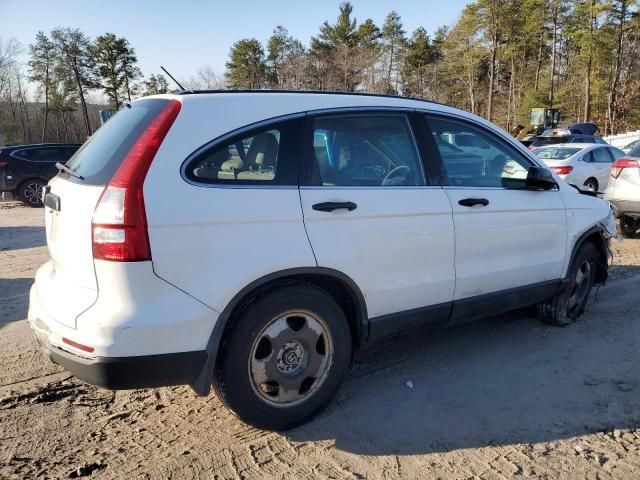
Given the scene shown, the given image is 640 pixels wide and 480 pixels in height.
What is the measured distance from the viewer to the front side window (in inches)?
140

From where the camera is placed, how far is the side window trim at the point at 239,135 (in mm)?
2533

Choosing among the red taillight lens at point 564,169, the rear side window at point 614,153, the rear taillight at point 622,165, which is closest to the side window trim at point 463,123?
the rear taillight at point 622,165

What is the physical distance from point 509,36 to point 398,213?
51.0 m

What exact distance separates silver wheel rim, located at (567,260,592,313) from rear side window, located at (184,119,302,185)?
3.04 metres

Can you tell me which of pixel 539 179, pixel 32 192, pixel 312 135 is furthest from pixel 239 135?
pixel 32 192

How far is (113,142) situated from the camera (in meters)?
2.74

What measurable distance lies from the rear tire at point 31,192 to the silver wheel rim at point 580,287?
1433cm

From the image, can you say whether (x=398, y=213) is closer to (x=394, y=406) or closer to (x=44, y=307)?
(x=394, y=406)

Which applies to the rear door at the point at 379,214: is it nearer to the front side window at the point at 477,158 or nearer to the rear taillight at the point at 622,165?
the front side window at the point at 477,158

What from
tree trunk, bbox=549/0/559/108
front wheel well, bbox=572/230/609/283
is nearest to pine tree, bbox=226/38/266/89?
tree trunk, bbox=549/0/559/108

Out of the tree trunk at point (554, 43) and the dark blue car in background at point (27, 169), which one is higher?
the tree trunk at point (554, 43)

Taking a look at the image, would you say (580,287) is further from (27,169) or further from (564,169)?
(27,169)

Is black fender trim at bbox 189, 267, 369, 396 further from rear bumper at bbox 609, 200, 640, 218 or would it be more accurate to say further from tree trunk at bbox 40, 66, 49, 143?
tree trunk at bbox 40, 66, 49, 143

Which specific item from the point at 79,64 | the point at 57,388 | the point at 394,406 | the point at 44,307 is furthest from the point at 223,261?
the point at 79,64
